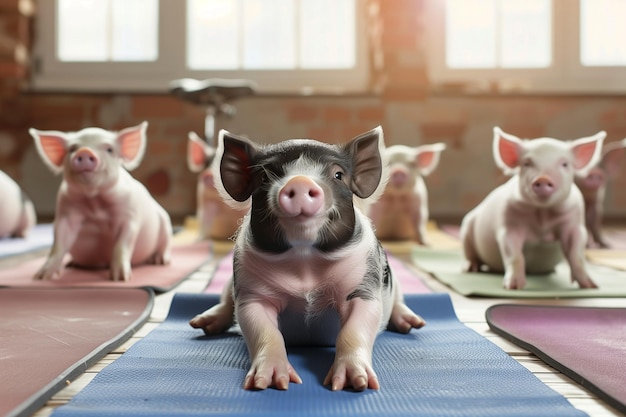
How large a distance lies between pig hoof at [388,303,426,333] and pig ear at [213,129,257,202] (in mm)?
455

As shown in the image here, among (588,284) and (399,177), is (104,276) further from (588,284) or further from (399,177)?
(399,177)

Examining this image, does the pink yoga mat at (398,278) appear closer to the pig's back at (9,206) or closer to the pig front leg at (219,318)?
the pig front leg at (219,318)

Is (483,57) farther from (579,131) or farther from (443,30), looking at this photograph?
(579,131)

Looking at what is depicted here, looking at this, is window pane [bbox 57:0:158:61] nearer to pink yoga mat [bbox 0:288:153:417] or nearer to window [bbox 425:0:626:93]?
window [bbox 425:0:626:93]

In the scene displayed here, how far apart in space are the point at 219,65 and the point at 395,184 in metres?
2.31

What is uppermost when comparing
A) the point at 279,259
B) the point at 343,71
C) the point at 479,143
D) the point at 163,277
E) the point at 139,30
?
the point at 139,30

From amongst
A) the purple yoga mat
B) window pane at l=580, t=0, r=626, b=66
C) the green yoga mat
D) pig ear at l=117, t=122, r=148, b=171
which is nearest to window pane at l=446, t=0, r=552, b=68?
window pane at l=580, t=0, r=626, b=66

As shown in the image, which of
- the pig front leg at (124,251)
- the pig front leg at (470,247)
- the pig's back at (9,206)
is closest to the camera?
the pig front leg at (124,251)

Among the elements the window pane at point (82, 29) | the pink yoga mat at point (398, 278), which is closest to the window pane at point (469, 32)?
the window pane at point (82, 29)

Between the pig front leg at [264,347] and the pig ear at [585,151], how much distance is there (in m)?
1.35

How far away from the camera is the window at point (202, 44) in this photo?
5457 millimetres

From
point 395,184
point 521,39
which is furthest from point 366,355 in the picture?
point 521,39

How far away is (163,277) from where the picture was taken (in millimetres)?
2369

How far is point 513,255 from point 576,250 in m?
0.20
